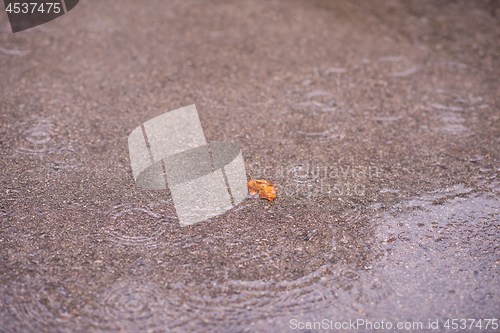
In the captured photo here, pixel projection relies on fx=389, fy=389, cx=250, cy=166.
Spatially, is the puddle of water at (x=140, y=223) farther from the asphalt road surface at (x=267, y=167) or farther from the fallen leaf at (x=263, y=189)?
the fallen leaf at (x=263, y=189)

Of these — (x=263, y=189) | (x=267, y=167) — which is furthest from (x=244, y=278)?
(x=267, y=167)

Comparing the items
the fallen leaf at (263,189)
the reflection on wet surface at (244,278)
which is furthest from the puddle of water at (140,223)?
the fallen leaf at (263,189)

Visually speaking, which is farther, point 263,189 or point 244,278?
point 263,189

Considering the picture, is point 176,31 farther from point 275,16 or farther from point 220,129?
point 220,129

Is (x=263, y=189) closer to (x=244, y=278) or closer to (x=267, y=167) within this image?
(x=267, y=167)

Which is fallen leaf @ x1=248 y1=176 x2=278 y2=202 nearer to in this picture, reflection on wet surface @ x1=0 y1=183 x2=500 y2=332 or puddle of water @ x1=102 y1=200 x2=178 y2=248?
reflection on wet surface @ x1=0 y1=183 x2=500 y2=332

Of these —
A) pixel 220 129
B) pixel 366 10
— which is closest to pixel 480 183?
pixel 220 129
